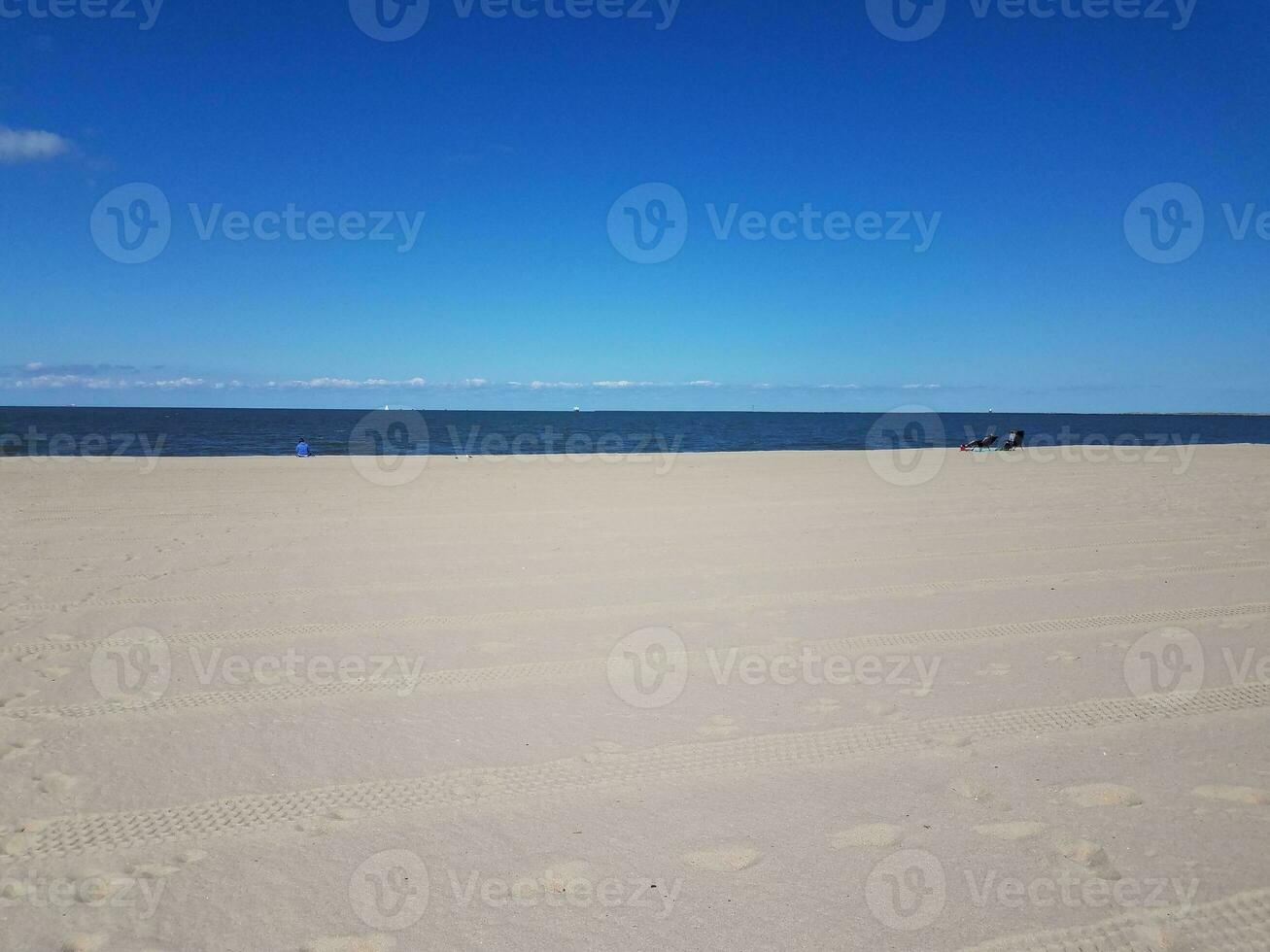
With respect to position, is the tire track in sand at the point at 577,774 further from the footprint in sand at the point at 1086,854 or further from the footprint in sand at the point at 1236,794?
the footprint in sand at the point at 1086,854

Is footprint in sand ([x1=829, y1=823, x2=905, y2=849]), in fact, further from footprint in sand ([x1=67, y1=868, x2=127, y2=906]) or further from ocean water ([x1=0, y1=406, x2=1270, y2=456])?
ocean water ([x1=0, y1=406, x2=1270, y2=456])

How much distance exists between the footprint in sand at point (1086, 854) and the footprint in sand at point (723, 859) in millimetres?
1243

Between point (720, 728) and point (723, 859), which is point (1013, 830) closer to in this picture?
point (723, 859)

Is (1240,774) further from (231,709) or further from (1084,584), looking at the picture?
(231,709)

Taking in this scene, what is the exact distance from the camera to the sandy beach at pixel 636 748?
2.64 m

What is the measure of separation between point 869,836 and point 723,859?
2.10ft

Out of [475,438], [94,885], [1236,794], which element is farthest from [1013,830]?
[475,438]

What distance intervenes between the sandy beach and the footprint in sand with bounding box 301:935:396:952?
1 cm

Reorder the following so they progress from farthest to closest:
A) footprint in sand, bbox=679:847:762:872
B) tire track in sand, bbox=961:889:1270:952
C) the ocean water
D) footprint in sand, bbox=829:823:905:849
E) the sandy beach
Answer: the ocean water
footprint in sand, bbox=829:823:905:849
footprint in sand, bbox=679:847:762:872
the sandy beach
tire track in sand, bbox=961:889:1270:952

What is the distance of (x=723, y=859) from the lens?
293cm

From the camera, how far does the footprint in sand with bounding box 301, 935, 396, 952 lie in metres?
2.47

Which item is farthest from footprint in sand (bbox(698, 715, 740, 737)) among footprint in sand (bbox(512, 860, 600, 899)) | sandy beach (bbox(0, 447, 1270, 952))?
footprint in sand (bbox(512, 860, 600, 899))

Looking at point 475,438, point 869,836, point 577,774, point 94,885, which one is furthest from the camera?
point 475,438

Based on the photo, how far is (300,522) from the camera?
10719 mm
